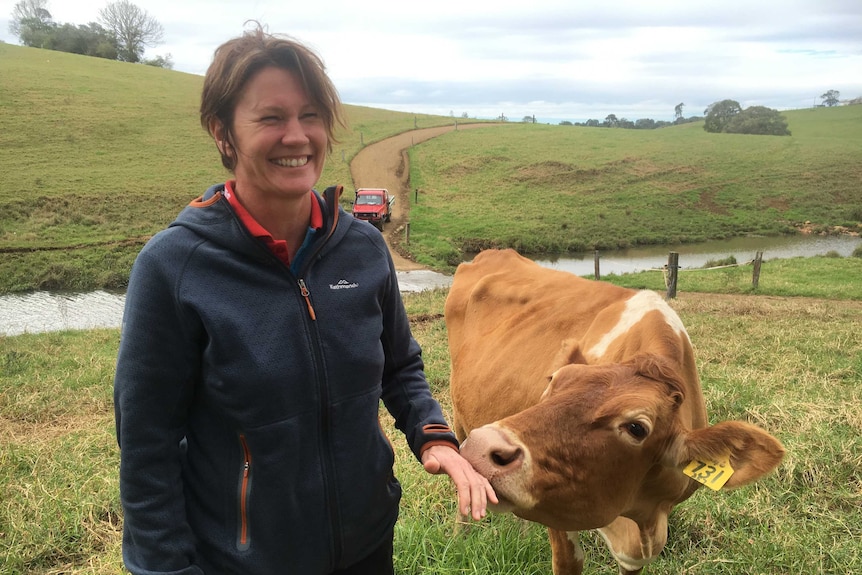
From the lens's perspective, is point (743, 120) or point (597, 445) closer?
point (597, 445)

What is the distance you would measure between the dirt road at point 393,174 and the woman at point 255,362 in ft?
66.8

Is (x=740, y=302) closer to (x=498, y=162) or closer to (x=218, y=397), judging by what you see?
(x=218, y=397)

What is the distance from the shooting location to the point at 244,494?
1.59 m

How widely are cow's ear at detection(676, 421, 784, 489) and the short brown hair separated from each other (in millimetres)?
1950

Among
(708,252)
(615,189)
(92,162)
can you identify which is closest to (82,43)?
(92,162)

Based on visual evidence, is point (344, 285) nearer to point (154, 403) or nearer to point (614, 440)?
point (154, 403)

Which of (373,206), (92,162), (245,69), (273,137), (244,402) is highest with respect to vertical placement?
(92,162)

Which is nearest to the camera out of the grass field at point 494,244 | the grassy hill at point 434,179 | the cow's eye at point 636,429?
the cow's eye at point 636,429

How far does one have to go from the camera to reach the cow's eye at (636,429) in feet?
7.23

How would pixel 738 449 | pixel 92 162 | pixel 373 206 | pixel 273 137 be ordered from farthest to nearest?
1. pixel 92 162
2. pixel 373 206
3. pixel 738 449
4. pixel 273 137

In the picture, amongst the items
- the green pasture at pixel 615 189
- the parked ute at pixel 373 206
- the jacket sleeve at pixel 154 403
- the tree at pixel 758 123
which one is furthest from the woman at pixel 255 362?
the tree at pixel 758 123

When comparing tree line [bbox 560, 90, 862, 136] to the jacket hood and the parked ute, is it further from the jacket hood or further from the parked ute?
the jacket hood

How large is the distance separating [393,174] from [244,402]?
122 ft

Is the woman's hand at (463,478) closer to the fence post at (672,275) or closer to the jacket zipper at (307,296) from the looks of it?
the jacket zipper at (307,296)
